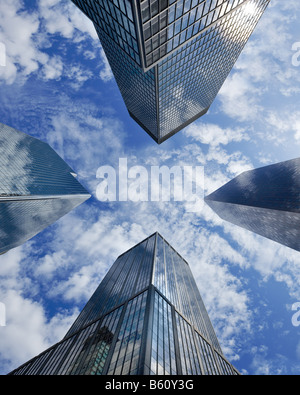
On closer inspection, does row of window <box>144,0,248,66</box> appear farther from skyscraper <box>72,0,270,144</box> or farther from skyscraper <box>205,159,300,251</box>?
skyscraper <box>205,159,300,251</box>

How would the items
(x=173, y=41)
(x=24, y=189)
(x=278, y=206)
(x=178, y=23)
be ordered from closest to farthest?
(x=178, y=23) → (x=173, y=41) → (x=278, y=206) → (x=24, y=189)

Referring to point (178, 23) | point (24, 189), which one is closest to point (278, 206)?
point (178, 23)

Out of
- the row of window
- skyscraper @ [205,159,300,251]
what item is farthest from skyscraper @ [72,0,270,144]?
skyscraper @ [205,159,300,251]

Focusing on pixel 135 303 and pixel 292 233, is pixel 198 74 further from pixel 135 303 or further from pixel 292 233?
pixel 135 303

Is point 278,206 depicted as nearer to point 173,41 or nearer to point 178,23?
point 173,41

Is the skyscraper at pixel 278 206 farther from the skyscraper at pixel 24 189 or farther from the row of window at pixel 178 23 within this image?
the skyscraper at pixel 24 189
